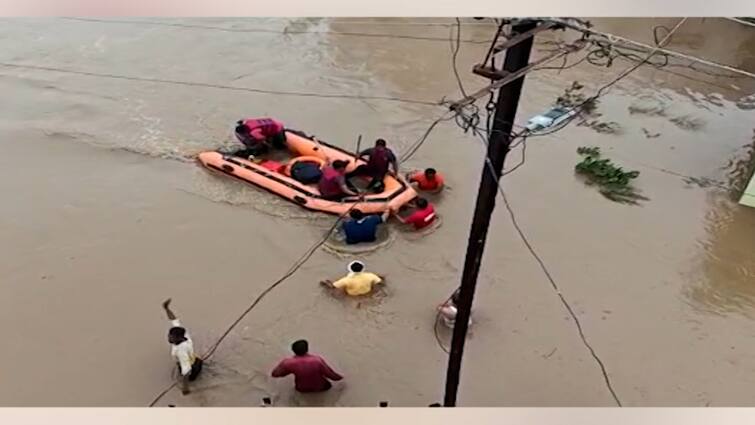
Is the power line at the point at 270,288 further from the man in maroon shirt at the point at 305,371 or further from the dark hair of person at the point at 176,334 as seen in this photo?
the man in maroon shirt at the point at 305,371

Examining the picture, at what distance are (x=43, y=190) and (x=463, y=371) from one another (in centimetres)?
365

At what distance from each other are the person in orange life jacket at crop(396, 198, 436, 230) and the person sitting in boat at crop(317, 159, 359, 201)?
46 cm

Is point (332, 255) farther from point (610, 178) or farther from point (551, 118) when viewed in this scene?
point (551, 118)

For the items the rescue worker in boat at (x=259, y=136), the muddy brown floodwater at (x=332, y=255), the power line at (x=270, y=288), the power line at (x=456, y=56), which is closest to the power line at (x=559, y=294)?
the muddy brown floodwater at (x=332, y=255)

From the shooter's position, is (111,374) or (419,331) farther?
(419,331)

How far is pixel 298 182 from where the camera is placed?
244 inches

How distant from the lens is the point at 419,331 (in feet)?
16.3

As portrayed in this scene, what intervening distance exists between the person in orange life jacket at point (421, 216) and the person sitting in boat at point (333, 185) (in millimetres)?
464

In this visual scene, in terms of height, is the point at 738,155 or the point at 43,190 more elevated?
the point at 738,155

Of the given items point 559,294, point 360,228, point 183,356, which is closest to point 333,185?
point 360,228

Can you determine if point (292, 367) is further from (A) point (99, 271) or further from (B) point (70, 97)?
(B) point (70, 97)

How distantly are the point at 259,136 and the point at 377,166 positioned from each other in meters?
1.16
